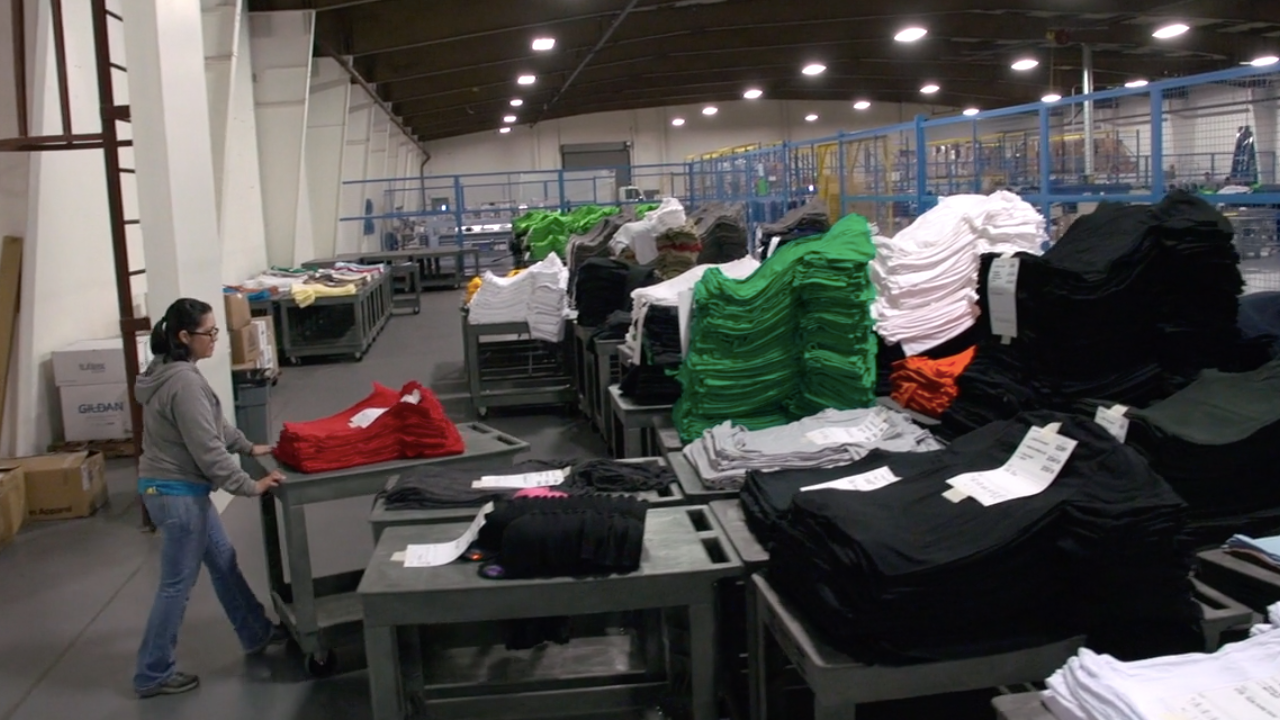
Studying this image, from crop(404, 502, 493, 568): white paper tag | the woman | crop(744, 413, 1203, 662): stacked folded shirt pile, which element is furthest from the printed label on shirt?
the woman

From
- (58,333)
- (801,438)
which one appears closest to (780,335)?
(801,438)

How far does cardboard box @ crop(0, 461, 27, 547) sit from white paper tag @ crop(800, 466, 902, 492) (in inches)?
181

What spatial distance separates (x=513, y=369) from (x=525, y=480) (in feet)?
17.9

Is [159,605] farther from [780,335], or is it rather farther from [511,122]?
[511,122]

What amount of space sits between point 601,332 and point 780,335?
282 cm

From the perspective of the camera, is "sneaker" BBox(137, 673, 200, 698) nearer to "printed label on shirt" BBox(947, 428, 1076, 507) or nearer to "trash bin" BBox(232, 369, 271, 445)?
"printed label on shirt" BBox(947, 428, 1076, 507)

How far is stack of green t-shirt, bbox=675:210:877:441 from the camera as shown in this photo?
367 centimetres

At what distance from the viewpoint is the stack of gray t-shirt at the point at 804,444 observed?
311 centimetres

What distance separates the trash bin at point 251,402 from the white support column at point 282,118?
686 centimetres

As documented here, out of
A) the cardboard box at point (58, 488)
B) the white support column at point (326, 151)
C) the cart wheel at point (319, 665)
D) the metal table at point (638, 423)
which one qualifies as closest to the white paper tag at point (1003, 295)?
the metal table at point (638, 423)

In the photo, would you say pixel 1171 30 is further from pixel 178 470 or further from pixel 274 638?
pixel 178 470

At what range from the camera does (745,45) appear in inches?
749

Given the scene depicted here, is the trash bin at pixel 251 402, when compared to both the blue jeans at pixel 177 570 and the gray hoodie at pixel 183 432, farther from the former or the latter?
the gray hoodie at pixel 183 432

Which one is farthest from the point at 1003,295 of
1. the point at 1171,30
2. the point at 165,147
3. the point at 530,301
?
the point at 1171,30
